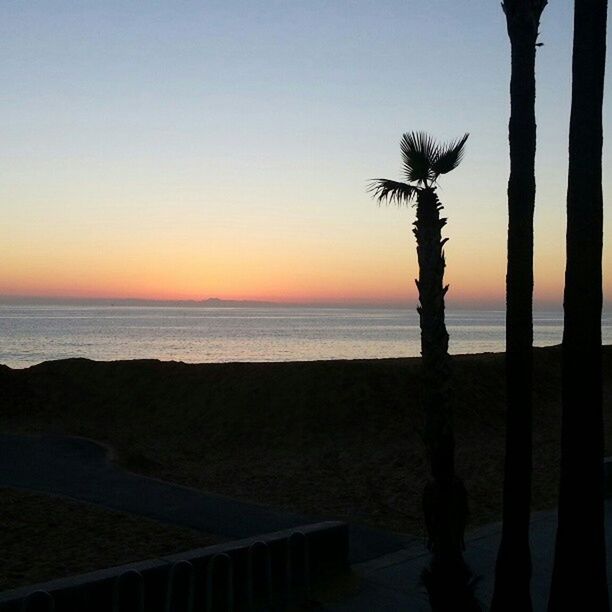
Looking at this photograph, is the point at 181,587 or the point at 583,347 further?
the point at 181,587

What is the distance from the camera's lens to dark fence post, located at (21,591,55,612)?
246 inches

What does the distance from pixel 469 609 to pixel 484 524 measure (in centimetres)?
541

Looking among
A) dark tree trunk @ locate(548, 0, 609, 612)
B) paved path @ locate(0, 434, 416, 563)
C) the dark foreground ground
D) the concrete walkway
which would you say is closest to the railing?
the concrete walkway

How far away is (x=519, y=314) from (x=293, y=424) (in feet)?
54.2

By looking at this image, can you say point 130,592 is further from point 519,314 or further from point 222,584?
point 519,314

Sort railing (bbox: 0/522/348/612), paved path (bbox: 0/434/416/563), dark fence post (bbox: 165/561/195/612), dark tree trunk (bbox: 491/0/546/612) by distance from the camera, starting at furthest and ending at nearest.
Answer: paved path (bbox: 0/434/416/563) → dark fence post (bbox: 165/561/195/612) → dark tree trunk (bbox: 491/0/546/612) → railing (bbox: 0/522/348/612)

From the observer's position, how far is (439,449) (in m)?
6.86

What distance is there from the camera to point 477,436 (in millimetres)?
22359

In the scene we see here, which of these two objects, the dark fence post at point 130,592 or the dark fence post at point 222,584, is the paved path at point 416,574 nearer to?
the dark fence post at point 222,584

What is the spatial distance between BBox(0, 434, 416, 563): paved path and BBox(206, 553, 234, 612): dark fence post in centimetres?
281

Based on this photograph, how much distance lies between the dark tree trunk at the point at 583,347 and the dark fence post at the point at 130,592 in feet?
11.0

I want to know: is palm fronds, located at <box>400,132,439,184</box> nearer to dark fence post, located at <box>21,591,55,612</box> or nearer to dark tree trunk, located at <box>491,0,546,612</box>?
dark tree trunk, located at <box>491,0,546,612</box>

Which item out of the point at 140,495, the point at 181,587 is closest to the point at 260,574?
the point at 181,587

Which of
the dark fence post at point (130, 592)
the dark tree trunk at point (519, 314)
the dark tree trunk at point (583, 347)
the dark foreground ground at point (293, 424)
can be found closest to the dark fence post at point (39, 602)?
the dark fence post at point (130, 592)
